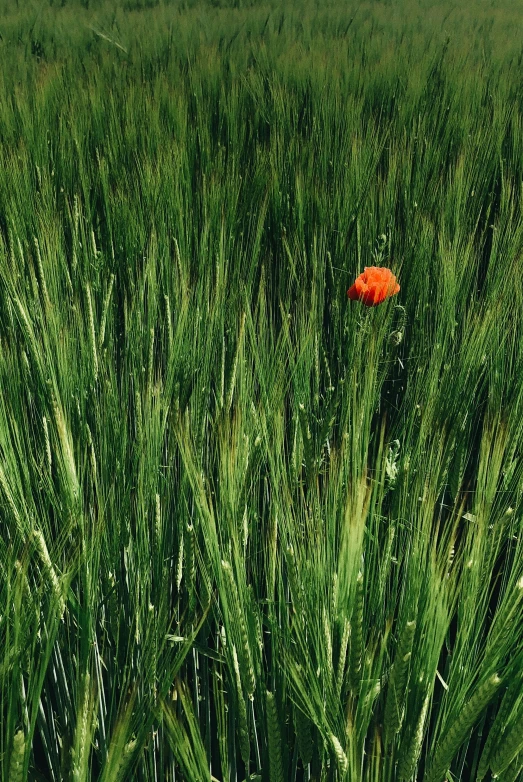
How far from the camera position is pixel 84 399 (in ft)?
2.70

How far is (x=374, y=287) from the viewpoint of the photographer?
1.03 meters

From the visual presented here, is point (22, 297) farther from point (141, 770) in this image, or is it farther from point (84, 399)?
point (141, 770)

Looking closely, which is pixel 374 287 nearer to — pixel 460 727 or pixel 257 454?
pixel 257 454

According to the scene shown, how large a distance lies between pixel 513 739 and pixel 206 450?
441 millimetres

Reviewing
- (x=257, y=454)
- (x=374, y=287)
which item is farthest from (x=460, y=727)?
(x=374, y=287)

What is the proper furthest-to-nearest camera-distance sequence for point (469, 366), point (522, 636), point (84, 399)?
point (469, 366), point (84, 399), point (522, 636)

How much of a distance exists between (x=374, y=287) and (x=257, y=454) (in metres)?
0.37

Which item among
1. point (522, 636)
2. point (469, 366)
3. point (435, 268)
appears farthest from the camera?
point (435, 268)

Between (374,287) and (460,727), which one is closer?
(460,727)

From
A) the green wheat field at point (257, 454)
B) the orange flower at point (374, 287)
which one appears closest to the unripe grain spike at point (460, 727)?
the green wheat field at point (257, 454)

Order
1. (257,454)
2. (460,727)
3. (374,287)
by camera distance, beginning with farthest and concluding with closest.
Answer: (374,287) → (257,454) → (460,727)

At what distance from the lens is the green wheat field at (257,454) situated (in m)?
0.55

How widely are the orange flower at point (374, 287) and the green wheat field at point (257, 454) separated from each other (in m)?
0.02

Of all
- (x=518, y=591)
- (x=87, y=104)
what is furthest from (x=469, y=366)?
(x=87, y=104)
